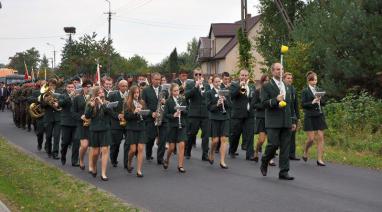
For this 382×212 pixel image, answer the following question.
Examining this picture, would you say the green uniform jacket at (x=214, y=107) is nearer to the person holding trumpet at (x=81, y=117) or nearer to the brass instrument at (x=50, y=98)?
the person holding trumpet at (x=81, y=117)

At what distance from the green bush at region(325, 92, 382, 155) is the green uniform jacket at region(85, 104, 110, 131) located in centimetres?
661

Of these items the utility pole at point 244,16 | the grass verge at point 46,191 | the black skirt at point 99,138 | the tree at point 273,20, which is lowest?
the grass verge at point 46,191

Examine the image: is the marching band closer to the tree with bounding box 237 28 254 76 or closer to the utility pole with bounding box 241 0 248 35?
the tree with bounding box 237 28 254 76

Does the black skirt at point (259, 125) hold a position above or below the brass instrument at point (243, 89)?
below

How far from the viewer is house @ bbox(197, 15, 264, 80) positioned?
62.3 metres

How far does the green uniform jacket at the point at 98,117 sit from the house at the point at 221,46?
164 feet

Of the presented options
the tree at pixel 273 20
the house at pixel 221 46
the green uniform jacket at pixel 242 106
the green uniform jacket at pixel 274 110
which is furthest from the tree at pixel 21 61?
the green uniform jacket at pixel 274 110

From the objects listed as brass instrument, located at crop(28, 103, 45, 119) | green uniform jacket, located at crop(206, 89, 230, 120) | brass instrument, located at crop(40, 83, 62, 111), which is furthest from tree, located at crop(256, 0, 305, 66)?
green uniform jacket, located at crop(206, 89, 230, 120)

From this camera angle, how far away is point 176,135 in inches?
489

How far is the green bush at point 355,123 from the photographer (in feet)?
52.0

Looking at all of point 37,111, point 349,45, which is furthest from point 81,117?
point 349,45

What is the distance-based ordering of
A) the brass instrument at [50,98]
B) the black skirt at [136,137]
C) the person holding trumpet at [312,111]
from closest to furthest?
the black skirt at [136,137] → the person holding trumpet at [312,111] → the brass instrument at [50,98]

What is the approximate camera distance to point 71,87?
13742 mm

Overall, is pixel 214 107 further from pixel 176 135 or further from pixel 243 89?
pixel 243 89
